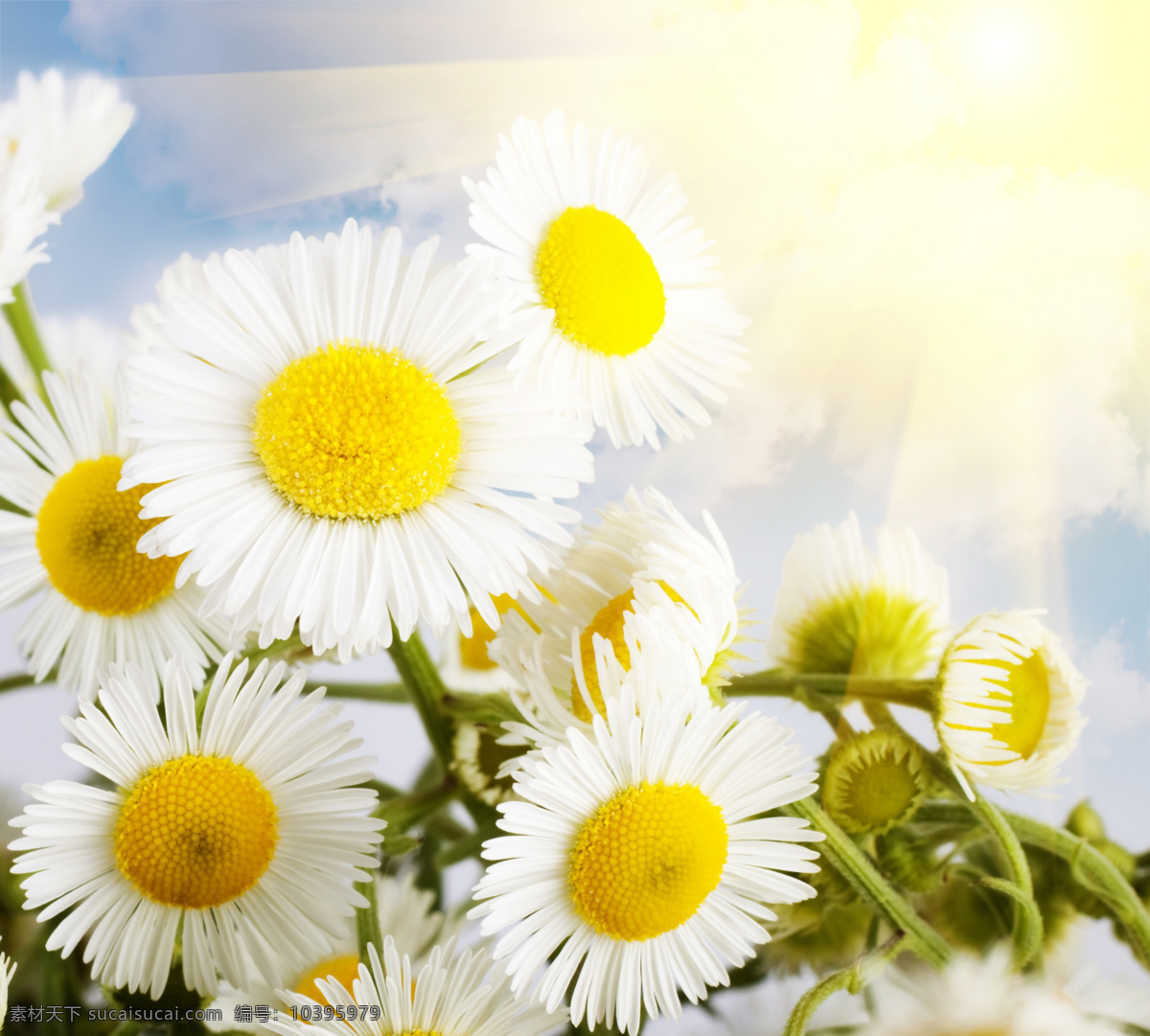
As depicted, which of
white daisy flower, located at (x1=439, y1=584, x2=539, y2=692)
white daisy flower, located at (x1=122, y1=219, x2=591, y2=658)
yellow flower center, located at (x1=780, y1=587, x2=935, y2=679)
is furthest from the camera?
white daisy flower, located at (x1=439, y1=584, x2=539, y2=692)

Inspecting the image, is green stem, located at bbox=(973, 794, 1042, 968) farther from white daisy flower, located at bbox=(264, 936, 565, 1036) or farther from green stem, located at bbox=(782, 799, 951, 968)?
white daisy flower, located at bbox=(264, 936, 565, 1036)

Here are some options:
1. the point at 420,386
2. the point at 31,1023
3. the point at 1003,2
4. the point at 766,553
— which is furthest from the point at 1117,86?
the point at 31,1023

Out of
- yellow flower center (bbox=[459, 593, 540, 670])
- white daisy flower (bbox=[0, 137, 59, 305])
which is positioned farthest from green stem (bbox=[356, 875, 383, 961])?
white daisy flower (bbox=[0, 137, 59, 305])

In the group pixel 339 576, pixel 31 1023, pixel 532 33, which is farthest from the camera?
pixel 532 33

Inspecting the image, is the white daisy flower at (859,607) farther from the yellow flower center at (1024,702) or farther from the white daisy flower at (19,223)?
the white daisy flower at (19,223)

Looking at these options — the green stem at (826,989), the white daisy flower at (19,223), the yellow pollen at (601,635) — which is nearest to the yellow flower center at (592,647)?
the yellow pollen at (601,635)

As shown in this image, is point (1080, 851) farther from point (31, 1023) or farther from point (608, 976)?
point (31, 1023)
